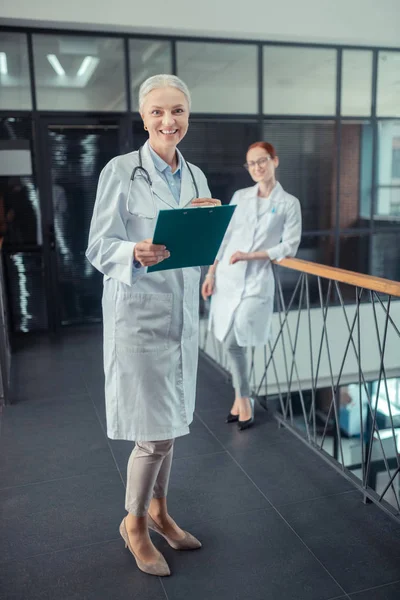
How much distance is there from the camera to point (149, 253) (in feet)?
4.74

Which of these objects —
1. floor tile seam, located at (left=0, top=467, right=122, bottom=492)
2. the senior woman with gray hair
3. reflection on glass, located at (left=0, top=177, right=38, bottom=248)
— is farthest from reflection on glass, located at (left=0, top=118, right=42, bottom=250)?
the senior woman with gray hair

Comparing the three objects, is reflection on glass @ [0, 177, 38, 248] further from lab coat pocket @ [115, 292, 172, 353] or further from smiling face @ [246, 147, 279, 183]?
lab coat pocket @ [115, 292, 172, 353]

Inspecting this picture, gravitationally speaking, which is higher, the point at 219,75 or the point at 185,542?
the point at 219,75

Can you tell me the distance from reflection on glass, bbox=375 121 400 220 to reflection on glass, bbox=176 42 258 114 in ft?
5.64

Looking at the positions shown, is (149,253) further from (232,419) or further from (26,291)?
(26,291)

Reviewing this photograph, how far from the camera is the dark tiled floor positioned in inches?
67.0

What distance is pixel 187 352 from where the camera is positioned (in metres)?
1.71

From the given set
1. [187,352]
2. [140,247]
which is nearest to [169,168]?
[140,247]

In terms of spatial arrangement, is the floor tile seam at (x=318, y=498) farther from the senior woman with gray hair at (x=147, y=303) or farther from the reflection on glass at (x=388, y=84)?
the reflection on glass at (x=388, y=84)

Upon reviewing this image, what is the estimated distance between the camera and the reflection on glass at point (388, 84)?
19.6ft

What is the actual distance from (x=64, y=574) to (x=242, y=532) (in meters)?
0.64

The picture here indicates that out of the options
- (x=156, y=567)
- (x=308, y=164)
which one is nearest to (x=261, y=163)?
(x=156, y=567)

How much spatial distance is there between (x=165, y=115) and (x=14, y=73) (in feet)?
12.7

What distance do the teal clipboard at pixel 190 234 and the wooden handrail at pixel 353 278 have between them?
725 mm
